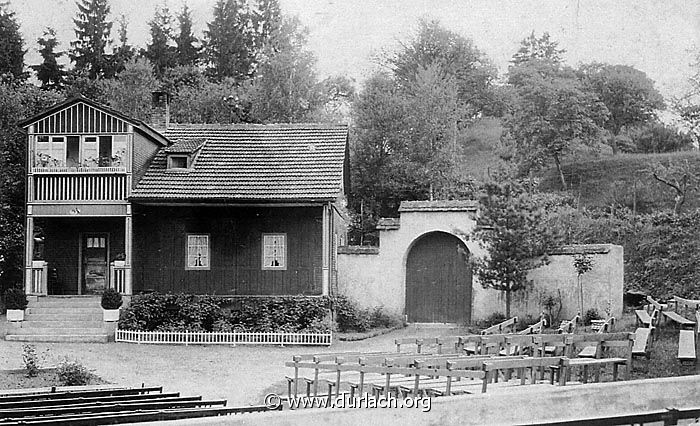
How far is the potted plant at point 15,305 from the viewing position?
1947 cm

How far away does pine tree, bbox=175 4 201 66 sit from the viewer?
29.9 metres

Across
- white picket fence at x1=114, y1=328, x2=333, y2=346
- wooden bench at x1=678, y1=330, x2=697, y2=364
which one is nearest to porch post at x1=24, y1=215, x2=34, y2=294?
white picket fence at x1=114, y1=328, x2=333, y2=346

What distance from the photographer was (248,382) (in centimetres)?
1413

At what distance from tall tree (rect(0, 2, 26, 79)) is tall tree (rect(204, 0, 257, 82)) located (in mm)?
6241

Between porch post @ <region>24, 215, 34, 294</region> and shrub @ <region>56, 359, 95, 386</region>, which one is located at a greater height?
porch post @ <region>24, 215, 34, 294</region>

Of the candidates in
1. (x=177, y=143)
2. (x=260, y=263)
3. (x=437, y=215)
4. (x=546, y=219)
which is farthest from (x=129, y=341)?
(x=546, y=219)

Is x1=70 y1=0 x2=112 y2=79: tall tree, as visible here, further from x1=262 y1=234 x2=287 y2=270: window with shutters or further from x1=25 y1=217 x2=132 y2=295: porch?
x1=262 y1=234 x2=287 y2=270: window with shutters

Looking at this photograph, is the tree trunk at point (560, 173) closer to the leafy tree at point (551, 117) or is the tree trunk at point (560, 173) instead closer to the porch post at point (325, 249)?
the leafy tree at point (551, 117)

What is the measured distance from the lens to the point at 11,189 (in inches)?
998

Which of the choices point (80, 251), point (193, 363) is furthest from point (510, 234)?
point (80, 251)

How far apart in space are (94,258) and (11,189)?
468 cm

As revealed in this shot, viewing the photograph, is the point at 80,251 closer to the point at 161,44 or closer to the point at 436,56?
the point at 161,44

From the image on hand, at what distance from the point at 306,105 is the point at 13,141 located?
10699 millimetres

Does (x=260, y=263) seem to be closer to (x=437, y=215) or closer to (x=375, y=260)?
(x=375, y=260)
